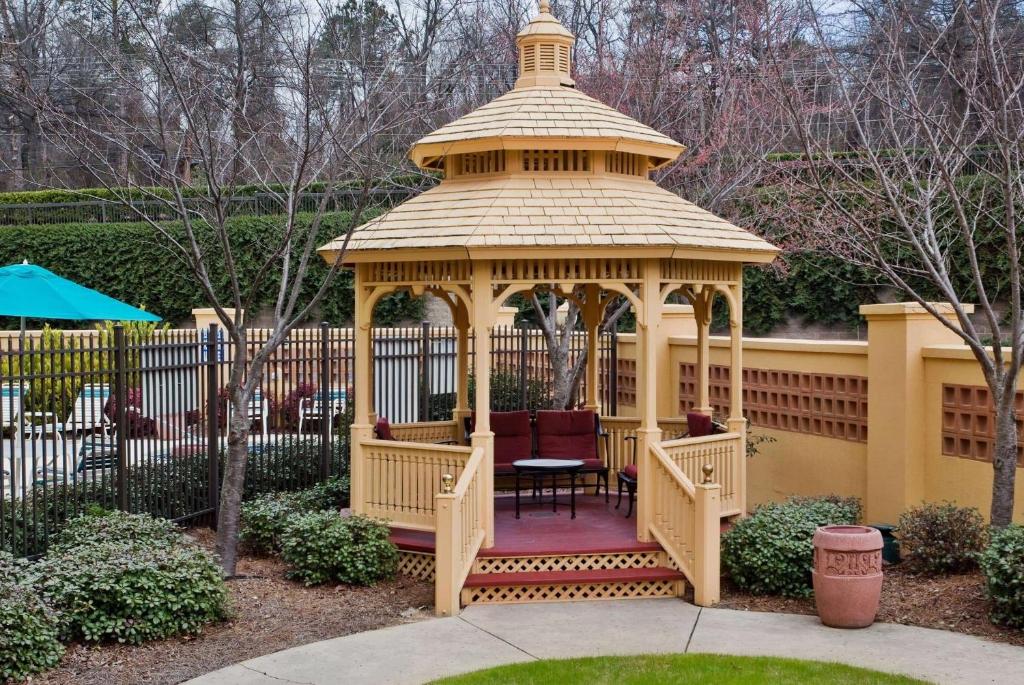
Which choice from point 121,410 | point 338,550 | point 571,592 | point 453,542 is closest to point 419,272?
point 338,550

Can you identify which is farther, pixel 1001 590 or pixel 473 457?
pixel 473 457

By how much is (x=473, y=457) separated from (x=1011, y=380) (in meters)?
4.48

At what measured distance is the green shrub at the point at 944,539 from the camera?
916 cm

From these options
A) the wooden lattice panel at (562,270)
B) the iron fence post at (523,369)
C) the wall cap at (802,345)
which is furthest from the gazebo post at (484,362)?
the iron fence post at (523,369)

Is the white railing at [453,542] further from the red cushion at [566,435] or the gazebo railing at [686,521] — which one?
the red cushion at [566,435]

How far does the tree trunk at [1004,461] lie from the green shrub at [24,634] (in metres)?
7.20

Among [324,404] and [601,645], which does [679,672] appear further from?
[324,404]

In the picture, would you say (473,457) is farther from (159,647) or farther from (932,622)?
(932,622)

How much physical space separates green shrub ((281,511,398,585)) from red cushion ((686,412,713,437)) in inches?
137

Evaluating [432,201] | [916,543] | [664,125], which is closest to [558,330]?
[664,125]

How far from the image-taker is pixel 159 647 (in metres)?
7.58

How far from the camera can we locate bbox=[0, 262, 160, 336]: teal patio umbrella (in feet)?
49.9

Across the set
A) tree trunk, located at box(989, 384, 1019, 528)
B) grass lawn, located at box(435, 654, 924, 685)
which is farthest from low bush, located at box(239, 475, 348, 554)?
tree trunk, located at box(989, 384, 1019, 528)

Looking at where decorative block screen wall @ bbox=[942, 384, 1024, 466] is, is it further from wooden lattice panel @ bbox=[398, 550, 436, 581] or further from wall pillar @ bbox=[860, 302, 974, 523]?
wooden lattice panel @ bbox=[398, 550, 436, 581]
